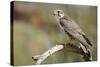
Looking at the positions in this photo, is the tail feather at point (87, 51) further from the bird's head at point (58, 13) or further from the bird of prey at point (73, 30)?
the bird's head at point (58, 13)

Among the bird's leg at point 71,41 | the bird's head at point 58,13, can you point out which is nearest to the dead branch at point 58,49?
the bird's leg at point 71,41

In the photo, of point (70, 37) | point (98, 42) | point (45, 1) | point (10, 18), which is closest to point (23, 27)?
point (10, 18)

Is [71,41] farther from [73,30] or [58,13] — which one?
[58,13]

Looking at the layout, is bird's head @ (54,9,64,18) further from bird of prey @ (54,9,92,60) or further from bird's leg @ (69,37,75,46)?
bird's leg @ (69,37,75,46)

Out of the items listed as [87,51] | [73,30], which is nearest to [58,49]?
[73,30]
